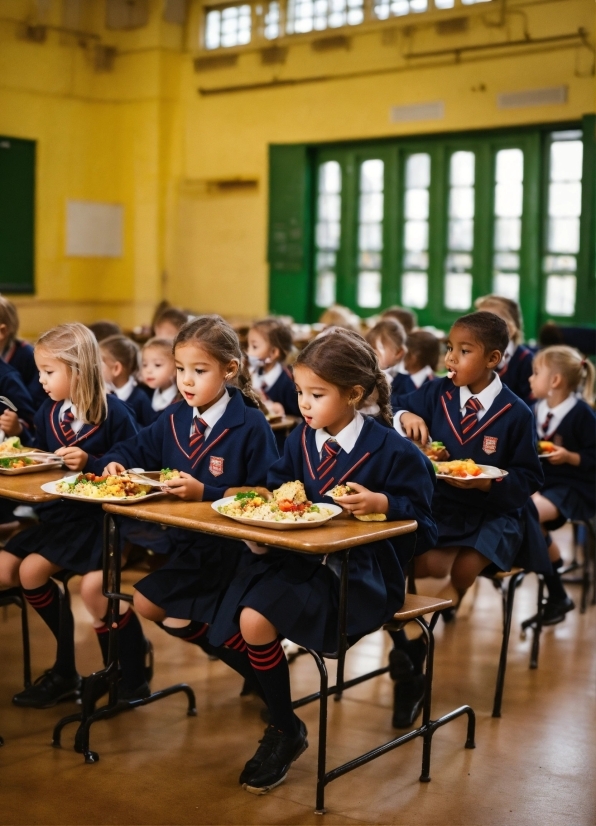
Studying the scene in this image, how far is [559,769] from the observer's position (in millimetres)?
3109

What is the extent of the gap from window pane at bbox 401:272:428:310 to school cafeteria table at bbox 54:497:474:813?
6956mm

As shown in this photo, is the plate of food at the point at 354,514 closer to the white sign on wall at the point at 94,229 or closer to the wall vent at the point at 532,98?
the wall vent at the point at 532,98

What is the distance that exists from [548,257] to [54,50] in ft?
18.0

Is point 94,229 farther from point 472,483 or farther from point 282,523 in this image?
point 282,523

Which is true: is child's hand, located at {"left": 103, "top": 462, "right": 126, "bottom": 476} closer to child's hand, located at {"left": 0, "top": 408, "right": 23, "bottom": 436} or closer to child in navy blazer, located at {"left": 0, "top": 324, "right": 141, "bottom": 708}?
child in navy blazer, located at {"left": 0, "top": 324, "right": 141, "bottom": 708}

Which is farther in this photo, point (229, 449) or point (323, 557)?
point (229, 449)

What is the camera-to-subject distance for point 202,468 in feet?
10.8

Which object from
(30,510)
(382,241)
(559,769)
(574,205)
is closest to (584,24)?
(574,205)

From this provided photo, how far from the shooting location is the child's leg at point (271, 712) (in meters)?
2.84

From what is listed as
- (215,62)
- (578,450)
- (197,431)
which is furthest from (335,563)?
(215,62)

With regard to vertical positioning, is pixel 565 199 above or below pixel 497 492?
above

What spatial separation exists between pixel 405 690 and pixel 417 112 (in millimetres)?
7011

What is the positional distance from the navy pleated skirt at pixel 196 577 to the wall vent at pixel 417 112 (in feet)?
22.9

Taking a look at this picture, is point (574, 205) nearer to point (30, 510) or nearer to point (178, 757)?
point (30, 510)
